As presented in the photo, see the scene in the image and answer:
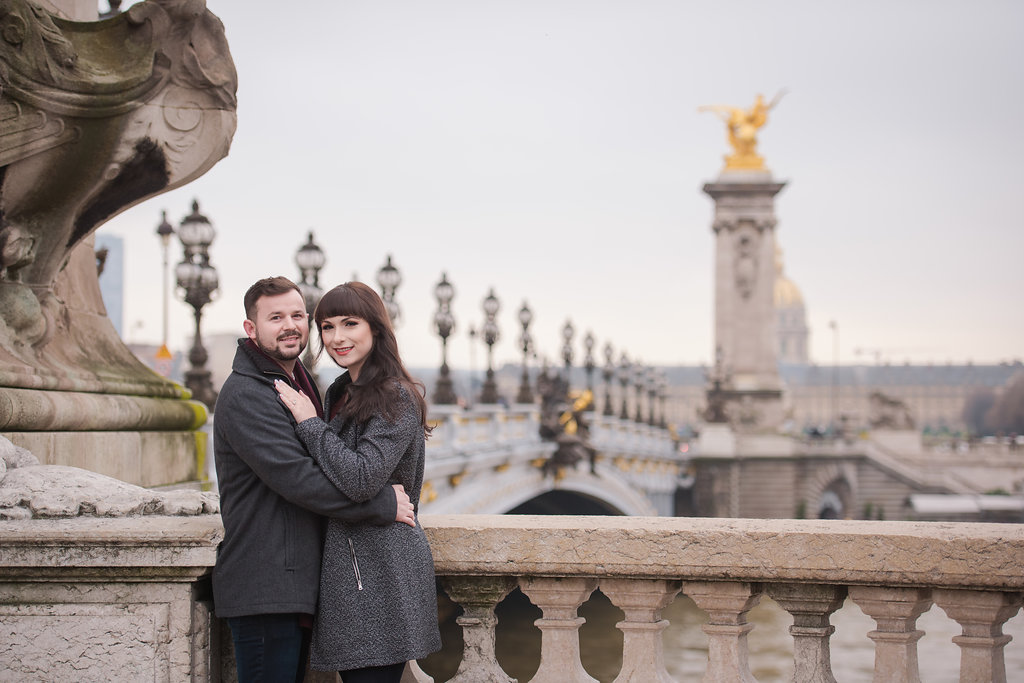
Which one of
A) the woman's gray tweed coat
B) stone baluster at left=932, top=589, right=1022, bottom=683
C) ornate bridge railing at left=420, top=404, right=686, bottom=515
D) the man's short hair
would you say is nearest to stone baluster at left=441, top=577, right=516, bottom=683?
the woman's gray tweed coat

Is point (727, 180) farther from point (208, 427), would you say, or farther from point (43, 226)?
point (43, 226)

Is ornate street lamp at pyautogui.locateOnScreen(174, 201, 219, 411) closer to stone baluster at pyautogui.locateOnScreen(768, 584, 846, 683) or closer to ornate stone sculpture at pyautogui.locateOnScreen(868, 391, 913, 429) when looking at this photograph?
stone baluster at pyautogui.locateOnScreen(768, 584, 846, 683)

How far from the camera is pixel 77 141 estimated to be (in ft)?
19.0

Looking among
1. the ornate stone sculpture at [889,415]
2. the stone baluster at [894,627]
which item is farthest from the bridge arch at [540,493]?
the ornate stone sculpture at [889,415]

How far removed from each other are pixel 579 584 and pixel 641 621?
270mm

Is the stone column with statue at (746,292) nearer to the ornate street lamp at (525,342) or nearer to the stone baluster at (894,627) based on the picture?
the ornate street lamp at (525,342)

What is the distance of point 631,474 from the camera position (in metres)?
47.8

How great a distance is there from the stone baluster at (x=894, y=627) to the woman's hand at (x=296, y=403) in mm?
2033

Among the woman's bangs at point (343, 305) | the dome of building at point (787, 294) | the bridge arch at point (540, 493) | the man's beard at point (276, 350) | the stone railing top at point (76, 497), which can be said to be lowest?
the bridge arch at point (540, 493)

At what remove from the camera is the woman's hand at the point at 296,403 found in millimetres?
4250

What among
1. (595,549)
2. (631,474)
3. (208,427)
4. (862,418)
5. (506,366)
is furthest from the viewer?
(862,418)

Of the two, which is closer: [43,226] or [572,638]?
[572,638]

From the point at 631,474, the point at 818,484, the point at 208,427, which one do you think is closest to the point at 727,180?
the point at 818,484

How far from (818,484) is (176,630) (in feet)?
222
